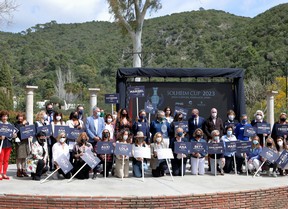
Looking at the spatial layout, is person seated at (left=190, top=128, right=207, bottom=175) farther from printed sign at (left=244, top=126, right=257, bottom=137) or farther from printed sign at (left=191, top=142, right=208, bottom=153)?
printed sign at (left=244, top=126, right=257, bottom=137)

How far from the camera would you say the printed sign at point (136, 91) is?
13477 millimetres

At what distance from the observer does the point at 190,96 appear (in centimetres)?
1460

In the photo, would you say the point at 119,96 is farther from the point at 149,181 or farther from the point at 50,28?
the point at 50,28

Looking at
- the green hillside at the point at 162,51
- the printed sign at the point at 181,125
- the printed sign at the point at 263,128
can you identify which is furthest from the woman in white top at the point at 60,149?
the green hillside at the point at 162,51

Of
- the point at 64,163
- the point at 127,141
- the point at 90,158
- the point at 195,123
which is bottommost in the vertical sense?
the point at 64,163

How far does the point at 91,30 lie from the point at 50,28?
42.5ft

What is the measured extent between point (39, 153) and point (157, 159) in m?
Answer: 3.02

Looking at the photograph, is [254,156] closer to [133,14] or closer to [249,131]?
[249,131]

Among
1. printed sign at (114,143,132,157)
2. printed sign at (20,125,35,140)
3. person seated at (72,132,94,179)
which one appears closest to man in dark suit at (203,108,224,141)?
printed sign at (114,143,132,157)

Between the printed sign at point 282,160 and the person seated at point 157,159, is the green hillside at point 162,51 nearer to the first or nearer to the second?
the printed sign at point 282,160

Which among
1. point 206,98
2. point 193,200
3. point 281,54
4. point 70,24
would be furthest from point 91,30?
point 193,200

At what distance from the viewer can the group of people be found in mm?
10477

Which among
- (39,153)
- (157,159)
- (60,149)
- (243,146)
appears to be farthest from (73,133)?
(243,146)

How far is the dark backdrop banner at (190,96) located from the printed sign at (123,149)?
3971 mm
